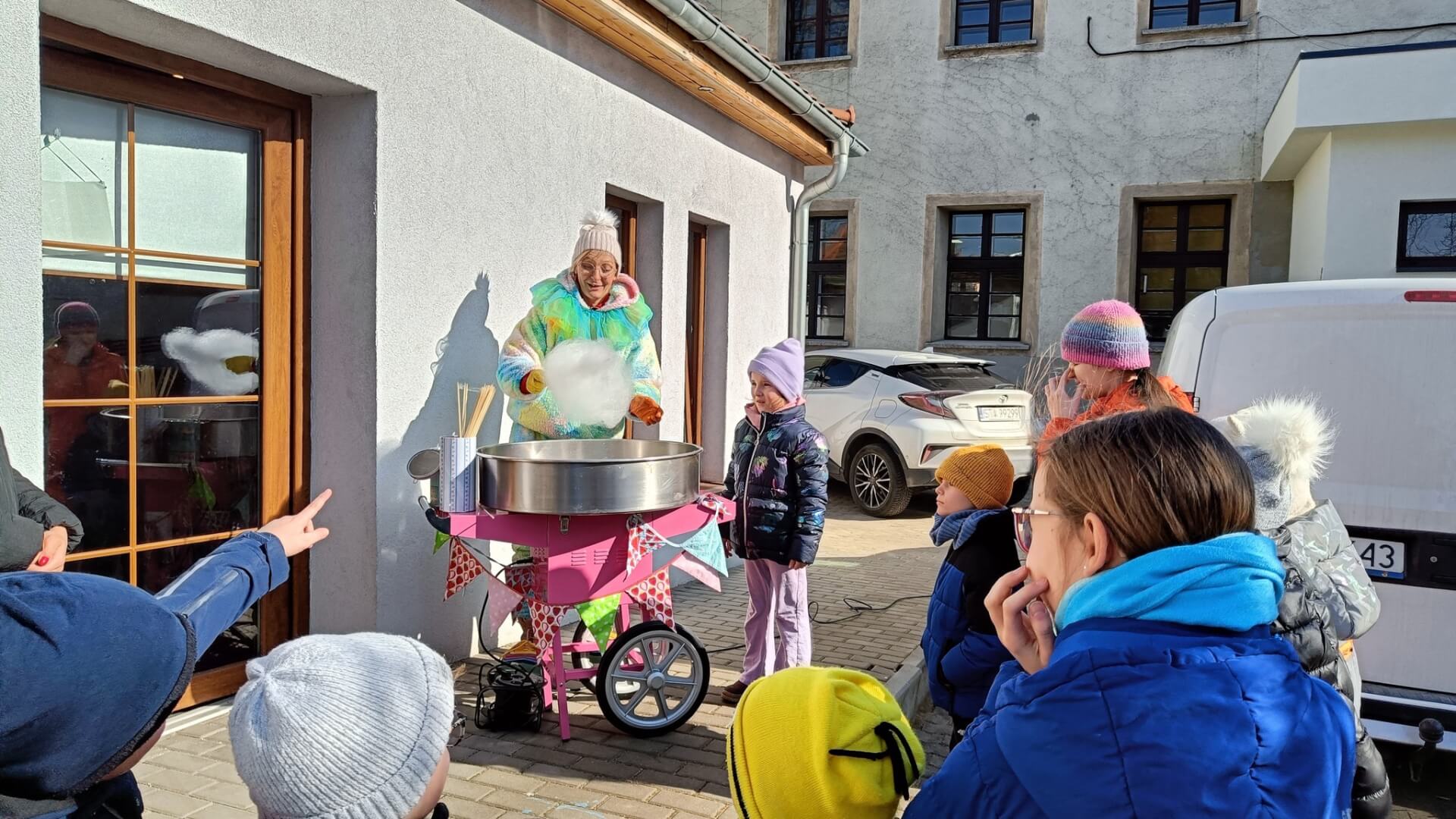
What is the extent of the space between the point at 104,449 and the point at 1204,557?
3.77 metres

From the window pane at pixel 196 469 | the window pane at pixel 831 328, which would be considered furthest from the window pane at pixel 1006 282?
the window pane at pixel 196 469

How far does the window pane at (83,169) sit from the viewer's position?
3.49m

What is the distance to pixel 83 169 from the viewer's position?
361 cm

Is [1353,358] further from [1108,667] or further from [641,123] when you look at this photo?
[641,123]

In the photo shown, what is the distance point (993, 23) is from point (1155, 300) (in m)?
5.20

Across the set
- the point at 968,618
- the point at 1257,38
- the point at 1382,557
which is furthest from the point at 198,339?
the point at 1257,38

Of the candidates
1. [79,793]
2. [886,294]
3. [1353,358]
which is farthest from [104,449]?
[886,294]

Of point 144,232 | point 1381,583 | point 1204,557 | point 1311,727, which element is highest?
point 144,232

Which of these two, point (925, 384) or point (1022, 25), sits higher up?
point (1022, 25)

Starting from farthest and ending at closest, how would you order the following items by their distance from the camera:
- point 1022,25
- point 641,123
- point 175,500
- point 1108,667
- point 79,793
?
point 1022,25, point 641,123, point 175,500, point 79,793, point 1108,667

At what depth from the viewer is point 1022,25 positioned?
16.5 metres

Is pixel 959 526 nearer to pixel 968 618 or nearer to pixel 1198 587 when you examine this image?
pixel 968 618

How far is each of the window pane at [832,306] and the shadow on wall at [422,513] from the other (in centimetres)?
1294

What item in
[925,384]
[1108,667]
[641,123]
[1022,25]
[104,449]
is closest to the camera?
[1108,667]
